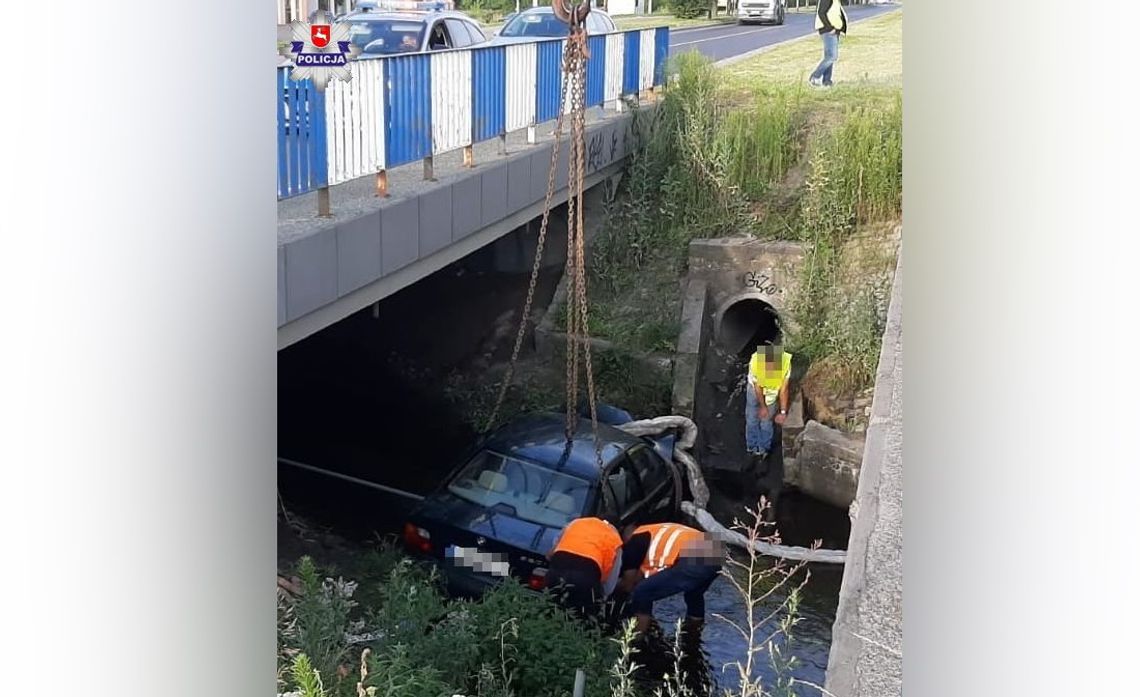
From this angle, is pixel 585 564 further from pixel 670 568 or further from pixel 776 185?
pixel 776 185

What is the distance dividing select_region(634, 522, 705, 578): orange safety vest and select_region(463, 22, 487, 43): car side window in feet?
4.54

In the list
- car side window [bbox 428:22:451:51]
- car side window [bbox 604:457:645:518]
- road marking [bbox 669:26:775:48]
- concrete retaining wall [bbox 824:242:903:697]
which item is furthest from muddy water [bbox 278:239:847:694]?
road marking [bbox 669:26:775:48]

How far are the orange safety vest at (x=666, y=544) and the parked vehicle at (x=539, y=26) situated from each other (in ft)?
4.32

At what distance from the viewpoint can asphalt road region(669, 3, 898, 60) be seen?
11.6 feet

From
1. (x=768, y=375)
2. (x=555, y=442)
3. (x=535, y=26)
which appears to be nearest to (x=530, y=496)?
(x=555, y=442)

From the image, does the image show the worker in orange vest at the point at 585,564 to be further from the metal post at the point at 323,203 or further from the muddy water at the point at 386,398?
the metal post at the point at 323,203

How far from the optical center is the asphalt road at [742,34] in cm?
355

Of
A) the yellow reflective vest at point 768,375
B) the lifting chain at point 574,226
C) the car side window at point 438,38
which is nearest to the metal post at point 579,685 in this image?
the lifting chain at point 574,226

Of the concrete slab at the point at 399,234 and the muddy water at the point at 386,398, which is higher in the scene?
the concrete slab at the point at 399,234

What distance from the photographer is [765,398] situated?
3.63m

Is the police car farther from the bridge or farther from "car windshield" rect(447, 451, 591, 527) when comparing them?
"car windshield" rect(447, 451, 591, 527)

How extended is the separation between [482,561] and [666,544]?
488 mm
